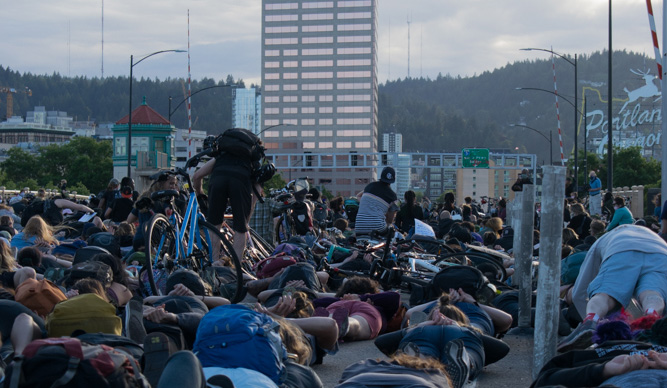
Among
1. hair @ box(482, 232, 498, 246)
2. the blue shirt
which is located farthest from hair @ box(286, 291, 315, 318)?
the blue shirt

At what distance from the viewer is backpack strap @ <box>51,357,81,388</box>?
319cm

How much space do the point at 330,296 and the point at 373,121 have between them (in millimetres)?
167170

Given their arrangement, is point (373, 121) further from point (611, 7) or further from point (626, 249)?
point (626, 249)

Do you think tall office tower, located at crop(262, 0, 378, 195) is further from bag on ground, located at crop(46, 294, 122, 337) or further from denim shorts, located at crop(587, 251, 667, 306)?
bag on ground, located at crop(46, 294, 122, 337)

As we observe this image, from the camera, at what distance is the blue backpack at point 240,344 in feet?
15.0

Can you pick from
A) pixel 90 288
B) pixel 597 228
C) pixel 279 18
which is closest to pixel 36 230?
pixel 90 288

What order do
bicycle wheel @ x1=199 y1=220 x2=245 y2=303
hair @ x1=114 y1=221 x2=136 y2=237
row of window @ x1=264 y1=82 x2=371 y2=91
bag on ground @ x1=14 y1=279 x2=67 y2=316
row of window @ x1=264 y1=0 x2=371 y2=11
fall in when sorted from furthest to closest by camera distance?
row of window @ x1=264 y1=82 x2=371 y2=91, row of window @ x1=264 y1=0 x2=371 y2=11, hair @ x1=114 y1=221 x2=136 y2=237, bicycle wheel @ x1=199 y1=220 x2=245 y2=303, bag on ground @ x1=14 y1=279 x2=67 y2=316

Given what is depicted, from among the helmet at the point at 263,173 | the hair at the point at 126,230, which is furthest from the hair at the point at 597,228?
the hair at the point at 126,230

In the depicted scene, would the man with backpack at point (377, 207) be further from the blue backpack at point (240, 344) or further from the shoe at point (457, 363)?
the blue backpack at point (240, 344)

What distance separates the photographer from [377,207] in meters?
12.4

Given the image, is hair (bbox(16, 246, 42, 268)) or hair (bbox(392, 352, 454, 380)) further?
hair (bbox(16, 246, 42, 268))

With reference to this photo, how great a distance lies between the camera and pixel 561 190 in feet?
18.2

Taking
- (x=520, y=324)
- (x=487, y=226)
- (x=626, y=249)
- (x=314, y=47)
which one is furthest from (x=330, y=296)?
(x=314, y=47)

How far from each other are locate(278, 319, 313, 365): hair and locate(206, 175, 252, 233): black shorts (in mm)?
4125
